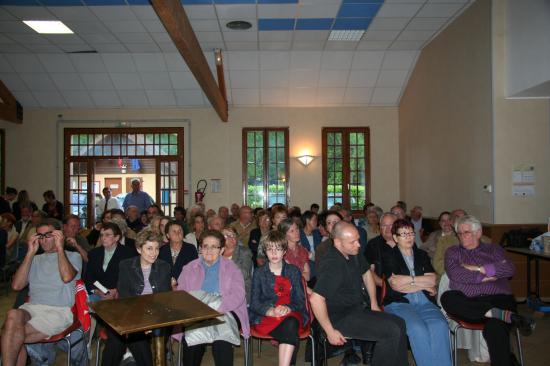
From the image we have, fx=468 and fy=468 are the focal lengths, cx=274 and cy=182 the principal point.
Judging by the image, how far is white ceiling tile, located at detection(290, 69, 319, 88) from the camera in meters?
9.62

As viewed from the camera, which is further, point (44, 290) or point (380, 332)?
point (44, 290)

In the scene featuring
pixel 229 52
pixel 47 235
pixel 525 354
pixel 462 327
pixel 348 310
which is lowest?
pixel 525 354

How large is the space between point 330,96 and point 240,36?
2.68 m

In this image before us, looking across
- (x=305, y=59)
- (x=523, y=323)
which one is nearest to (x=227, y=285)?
(x=523, y=323)

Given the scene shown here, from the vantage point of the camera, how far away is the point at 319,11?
287 inches

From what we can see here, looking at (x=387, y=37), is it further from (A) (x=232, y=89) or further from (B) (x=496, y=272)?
(B) (x=496, y=272)

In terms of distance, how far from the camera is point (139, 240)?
11.5 ft

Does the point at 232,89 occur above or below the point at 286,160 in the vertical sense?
above

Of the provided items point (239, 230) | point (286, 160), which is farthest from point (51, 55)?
point (239, 230)

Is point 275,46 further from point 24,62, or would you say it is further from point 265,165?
point 24,62

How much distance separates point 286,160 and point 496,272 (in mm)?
7062

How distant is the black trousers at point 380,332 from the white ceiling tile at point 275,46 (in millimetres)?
6574

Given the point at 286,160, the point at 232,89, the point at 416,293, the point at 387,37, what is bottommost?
the point at 416,293

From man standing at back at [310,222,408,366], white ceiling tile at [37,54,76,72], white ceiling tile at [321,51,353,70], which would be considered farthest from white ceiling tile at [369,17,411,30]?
white ceiling tile at [37,54,76,72]
